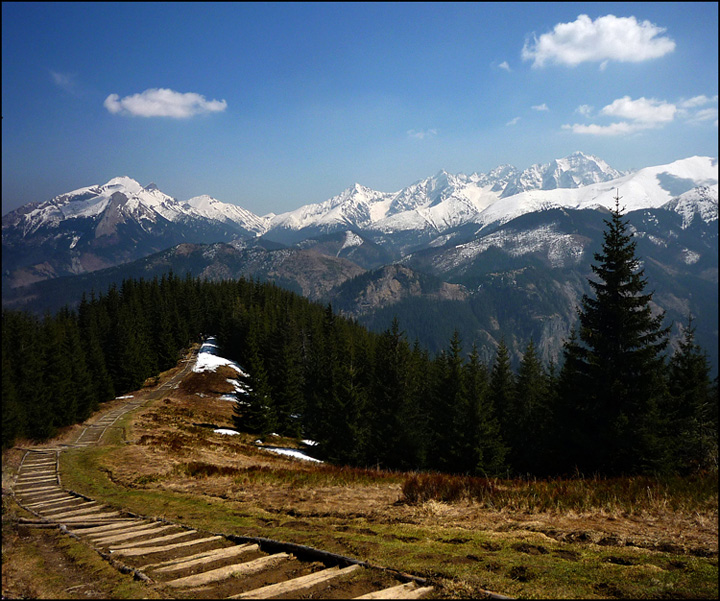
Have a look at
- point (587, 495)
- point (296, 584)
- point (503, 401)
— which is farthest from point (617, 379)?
point (503, 401)

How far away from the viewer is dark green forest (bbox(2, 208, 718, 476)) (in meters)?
21.3

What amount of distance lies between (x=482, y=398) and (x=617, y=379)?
48.5ft

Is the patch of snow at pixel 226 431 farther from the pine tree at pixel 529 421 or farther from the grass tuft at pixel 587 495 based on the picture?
the grass tuft at pixel 587 495

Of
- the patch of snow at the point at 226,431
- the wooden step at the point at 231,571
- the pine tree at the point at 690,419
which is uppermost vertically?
the wooden step at the point at 231,571

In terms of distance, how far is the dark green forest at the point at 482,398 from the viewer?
21344mm

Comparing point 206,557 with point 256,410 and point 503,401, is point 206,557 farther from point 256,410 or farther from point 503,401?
point 503,401

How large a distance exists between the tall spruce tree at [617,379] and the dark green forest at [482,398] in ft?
0.22

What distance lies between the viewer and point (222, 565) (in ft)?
25.1

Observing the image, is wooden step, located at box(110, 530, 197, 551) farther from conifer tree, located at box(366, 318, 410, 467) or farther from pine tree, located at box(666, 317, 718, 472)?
conifer tree, located at box(366, 318, 410, 467)

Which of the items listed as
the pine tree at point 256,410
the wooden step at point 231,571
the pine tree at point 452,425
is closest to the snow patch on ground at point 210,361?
the pine tree at point 256,410

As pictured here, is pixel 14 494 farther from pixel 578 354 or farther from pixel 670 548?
pixel 578 354

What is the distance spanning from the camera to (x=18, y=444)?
29734mm

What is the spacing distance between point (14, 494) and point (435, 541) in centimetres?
1723

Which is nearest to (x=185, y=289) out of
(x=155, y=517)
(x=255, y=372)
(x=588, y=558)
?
(x=255, y=372)
